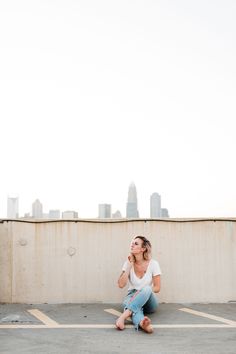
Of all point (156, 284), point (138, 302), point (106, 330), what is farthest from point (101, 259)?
point (106, 330)

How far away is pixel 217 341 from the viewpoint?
4.82 meters

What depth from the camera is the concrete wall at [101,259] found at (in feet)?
24.3

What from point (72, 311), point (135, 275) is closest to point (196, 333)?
point (135, 275)

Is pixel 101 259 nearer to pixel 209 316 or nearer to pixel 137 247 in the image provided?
pixel 137 247

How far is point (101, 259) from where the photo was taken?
24.5ft

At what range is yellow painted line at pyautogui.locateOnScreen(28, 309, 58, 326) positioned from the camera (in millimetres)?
5789

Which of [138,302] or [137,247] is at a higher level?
[137,247]

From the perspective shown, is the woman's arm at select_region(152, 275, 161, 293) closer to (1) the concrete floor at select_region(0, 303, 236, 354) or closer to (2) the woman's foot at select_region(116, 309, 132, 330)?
(1) the concrete floor at select_region(0, 303, 236, 354)

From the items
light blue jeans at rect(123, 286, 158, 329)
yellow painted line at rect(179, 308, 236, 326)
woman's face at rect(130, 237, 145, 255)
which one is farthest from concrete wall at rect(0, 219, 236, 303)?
light blue jeans at rect(123, 286, 158, 329)

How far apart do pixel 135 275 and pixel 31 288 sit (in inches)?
76.1

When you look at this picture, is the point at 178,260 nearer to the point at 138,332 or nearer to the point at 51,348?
the point at 138,332

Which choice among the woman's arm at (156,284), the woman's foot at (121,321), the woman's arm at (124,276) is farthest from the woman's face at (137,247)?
the woman's foot at (121,321)

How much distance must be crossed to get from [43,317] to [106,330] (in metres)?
1.20

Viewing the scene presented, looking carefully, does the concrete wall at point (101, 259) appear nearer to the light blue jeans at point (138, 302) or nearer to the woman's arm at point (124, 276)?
the woman's arm at point (124, 276)
